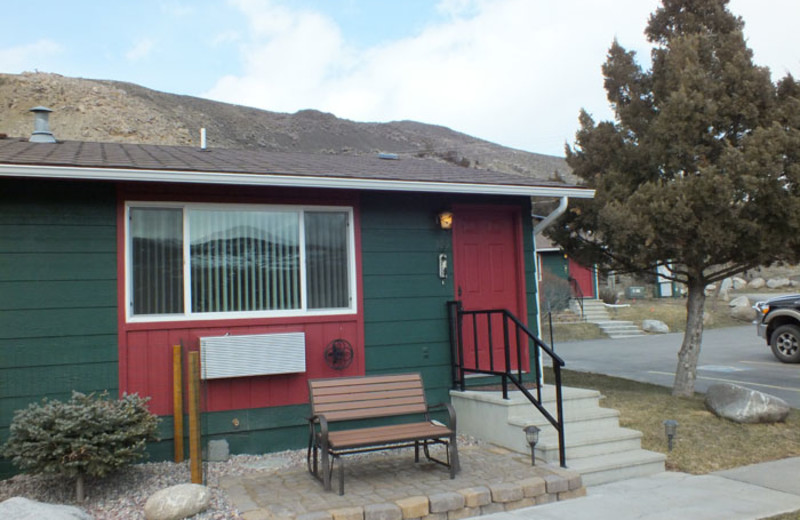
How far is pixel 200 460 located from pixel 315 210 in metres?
2.59

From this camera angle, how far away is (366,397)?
17.1ft

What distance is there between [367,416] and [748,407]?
422cm

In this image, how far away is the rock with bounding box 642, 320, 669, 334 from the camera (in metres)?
18.6

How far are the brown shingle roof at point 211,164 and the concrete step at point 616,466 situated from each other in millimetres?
2722

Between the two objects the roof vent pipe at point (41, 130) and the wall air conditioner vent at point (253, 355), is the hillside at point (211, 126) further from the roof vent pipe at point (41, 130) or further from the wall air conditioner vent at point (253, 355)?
the wall air conditioner vent at point (253, 355)

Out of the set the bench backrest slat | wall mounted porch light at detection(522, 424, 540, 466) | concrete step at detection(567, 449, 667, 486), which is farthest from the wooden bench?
concrete step at detection(567, 449, 667, 486)

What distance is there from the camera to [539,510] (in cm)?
444

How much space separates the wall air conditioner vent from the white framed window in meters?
0.30

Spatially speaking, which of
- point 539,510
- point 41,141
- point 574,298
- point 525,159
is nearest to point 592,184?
point 539,510

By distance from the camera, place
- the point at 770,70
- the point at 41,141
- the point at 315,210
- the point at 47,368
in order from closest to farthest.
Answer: the point at 47,368
the point at 315,210
the point at 41,141
the point at 770,70

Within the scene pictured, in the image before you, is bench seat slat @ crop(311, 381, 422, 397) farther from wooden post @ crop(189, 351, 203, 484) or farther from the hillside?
the hillside

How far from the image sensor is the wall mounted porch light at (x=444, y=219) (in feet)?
21.7

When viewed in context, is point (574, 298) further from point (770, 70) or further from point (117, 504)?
point (117, 504)

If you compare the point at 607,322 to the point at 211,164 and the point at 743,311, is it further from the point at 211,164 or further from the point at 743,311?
the point at 211,164
